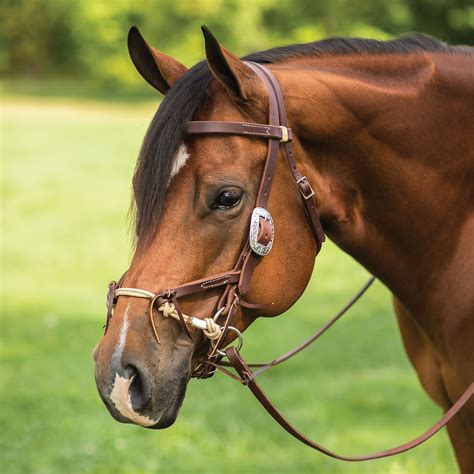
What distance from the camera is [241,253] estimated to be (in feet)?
9.15

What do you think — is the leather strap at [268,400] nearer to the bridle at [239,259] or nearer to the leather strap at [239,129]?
the bridle at [239,259]

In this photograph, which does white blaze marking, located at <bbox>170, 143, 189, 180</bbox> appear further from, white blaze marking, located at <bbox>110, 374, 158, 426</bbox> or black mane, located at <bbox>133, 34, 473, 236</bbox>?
white blaze marking, located at <bbox>110, 374, 158, 426</bbox>

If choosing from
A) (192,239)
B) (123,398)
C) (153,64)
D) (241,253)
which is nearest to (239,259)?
(241,253)

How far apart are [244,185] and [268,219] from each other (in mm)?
139

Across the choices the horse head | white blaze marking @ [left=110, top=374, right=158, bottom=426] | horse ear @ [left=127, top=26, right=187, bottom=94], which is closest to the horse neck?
the horse head

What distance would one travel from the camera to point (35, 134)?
26.2 meters

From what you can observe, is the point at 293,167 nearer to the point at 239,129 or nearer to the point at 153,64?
the point at 239,129

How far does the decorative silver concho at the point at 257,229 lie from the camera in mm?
2766

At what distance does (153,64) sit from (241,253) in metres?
0.78

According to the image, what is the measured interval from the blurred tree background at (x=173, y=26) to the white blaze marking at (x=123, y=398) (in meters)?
24.9

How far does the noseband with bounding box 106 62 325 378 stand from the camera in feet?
8.72

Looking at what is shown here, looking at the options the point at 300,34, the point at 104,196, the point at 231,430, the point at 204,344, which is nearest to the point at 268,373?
the point at 231,430

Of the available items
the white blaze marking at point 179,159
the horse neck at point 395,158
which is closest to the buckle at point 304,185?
the horse neck at point 395,158

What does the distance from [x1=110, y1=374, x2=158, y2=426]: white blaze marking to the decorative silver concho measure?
0.58m
